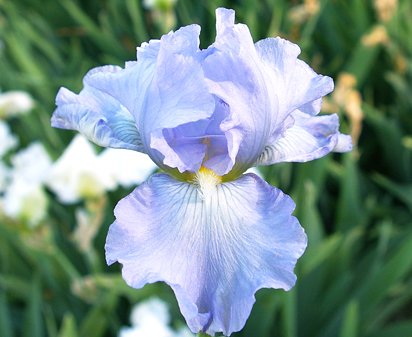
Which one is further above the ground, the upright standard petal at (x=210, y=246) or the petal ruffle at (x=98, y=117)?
the petal ruffle at (x=98, y=117)

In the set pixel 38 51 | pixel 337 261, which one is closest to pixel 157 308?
pixel 337 261

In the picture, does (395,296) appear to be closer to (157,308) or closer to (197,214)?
(157,308)

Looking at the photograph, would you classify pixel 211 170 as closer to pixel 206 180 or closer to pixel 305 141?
pixel 206 180

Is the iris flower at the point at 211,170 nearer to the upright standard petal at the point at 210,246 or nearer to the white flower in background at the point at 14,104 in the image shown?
the upright standard petal at the point at 210,246

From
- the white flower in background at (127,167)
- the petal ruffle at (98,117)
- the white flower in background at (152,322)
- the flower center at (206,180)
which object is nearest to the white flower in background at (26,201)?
the white flower in background at (127,167)

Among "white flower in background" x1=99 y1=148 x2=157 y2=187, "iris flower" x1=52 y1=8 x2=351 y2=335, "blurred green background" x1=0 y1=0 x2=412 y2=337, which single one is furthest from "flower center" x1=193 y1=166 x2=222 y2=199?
"white flower in background" x1=99 y1=148 x2=157 y2=187

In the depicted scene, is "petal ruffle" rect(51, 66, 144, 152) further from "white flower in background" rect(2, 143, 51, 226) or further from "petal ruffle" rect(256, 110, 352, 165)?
A: "white flower in background" rect(2, 143, 51, 226)
